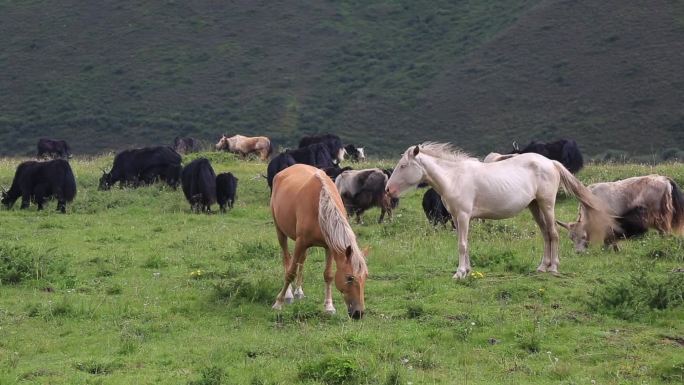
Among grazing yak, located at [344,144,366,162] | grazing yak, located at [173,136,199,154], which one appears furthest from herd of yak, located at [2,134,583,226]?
grazing yak, located at [173,136,199,154]

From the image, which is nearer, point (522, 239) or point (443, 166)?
point (443, 166)

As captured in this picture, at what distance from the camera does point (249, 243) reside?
14.8 metres

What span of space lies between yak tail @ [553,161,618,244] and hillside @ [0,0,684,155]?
2989 centimetres

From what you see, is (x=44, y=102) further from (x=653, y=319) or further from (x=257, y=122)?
(x=653, y=319)

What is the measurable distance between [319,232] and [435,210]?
757 centimetres

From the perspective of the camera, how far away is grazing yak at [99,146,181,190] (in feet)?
76.5

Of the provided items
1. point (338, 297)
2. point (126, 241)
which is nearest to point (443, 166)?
point (338, 297)

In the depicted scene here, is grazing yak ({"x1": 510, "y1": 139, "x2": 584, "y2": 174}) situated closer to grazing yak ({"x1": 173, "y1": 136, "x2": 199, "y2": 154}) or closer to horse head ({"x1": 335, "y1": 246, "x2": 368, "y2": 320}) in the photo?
horse head ({"x1": 335, "y1": 246, "x2": 368, "y2": 320})

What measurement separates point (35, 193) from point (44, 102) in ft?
120

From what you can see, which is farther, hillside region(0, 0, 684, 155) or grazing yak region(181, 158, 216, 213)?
hillside region(0, 0, 684, 155)

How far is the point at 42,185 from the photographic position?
65.2 feet

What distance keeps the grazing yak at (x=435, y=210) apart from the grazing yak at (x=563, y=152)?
6337 millimetres

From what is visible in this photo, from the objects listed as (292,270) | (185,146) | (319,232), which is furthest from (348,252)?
(185,146)

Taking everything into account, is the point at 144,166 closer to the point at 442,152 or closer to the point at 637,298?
the point at 442,152
